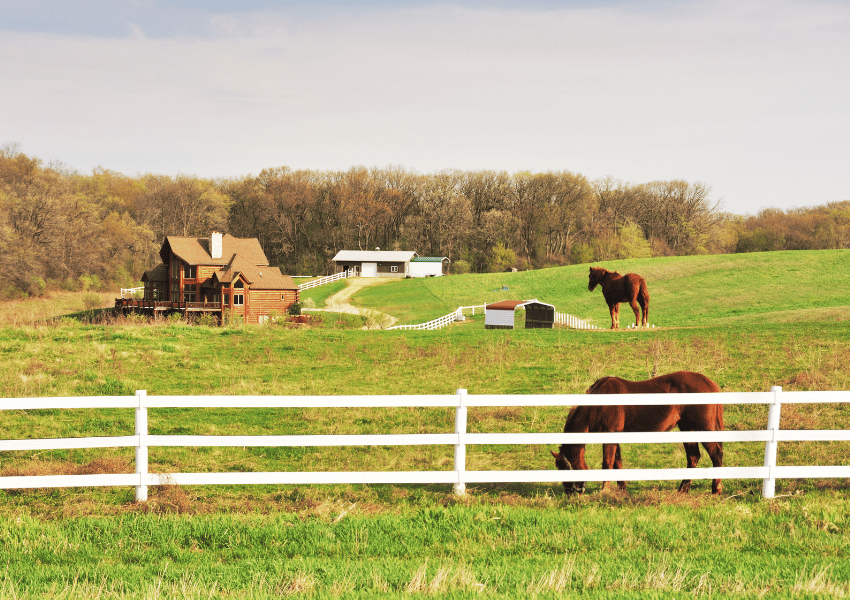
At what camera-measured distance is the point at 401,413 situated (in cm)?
1357

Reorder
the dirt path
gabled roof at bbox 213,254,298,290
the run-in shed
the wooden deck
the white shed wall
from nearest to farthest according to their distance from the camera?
the run-in shed < the white shed wall < the dirt path < the wooden deck < gabled roof at bbox 213,254,298,290

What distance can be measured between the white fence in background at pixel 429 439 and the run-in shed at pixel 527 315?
27.8 meters

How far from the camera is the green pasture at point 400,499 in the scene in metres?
5.30

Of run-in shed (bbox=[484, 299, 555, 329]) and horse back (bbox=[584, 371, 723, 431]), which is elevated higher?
horse back (bbox=[584, 371, 723, 431])

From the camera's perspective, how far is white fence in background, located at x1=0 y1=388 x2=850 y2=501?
24.1 ft

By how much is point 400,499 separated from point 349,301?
5765 cm

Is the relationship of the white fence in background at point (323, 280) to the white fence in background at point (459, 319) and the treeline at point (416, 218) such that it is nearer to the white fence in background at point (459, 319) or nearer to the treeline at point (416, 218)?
the treeline at point (416, 218)

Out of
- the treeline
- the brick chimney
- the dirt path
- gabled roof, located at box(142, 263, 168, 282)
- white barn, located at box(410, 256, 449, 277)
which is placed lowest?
the dirt path

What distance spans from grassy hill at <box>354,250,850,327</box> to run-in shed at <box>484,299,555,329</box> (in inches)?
236

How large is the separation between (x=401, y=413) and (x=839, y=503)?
8.10 meters

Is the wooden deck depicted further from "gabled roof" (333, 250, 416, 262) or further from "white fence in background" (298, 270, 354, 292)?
"gabled roof" (333, 250, 416, 262)

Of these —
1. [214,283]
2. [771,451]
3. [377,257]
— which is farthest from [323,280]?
[771,451]

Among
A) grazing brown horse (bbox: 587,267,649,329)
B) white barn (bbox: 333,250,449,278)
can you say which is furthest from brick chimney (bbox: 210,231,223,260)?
grazing brown horse (bbox: 587,267,649,329)

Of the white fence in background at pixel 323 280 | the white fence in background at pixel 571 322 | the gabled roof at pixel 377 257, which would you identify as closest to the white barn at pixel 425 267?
the gabled roof at pixel 377 257
